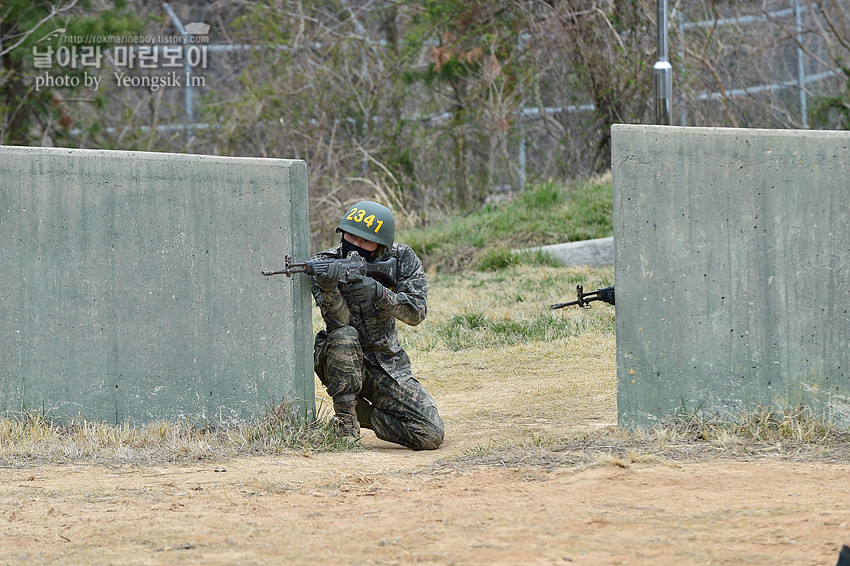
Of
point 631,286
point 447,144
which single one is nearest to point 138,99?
point 447,144

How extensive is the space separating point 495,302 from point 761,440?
222 inches

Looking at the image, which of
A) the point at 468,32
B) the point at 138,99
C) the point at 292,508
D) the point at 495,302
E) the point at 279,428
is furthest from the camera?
the point at 138,99

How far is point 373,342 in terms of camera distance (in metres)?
5.87

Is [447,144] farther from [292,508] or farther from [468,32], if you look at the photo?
[292,508]

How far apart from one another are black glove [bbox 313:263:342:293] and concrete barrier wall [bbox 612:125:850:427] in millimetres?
1398

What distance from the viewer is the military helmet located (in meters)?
5.72

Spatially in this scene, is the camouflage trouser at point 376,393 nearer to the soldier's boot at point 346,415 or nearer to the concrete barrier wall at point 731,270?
the soldier's boot at point 346,415

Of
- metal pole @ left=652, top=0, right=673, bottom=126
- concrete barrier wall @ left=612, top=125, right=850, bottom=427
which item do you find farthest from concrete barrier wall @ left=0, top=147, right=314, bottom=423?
metal pole @ left=652, top=0, right=673, bottom=126

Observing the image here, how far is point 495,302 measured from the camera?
10.4 m

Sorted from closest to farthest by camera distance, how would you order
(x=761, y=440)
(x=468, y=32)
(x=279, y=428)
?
(x=761, y=440), (x=279, y=428), (x=468, y=32)

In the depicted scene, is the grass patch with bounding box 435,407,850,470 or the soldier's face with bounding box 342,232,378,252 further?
the soldier's face with bounding box 342,232,378,252

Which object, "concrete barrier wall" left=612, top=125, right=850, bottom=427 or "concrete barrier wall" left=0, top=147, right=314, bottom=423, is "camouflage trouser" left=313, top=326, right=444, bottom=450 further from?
"concrete barrier wall" left=612, top=125, right=850, bottom=427

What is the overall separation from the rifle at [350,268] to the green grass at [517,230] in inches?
261

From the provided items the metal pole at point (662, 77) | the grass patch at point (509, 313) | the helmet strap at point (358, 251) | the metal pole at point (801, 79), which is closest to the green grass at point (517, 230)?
the grass patch at point (509, 313)
